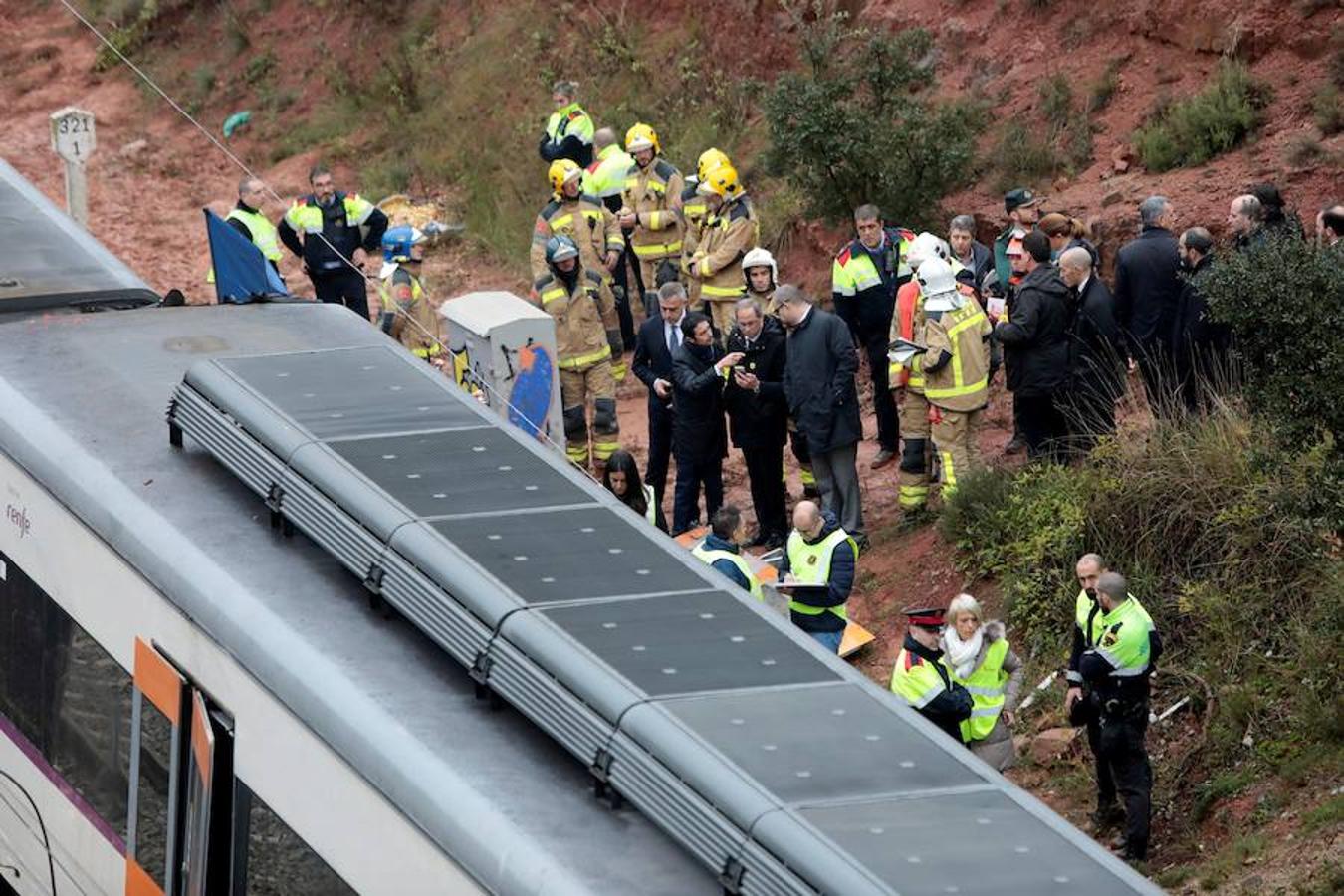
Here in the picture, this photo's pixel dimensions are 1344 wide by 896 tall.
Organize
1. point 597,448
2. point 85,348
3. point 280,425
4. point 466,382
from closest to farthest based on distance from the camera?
point 280,425, point 85,348, point 466,382, point 597,448

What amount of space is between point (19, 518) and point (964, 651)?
4.36 metres

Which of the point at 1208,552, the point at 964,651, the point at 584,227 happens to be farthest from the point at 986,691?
the point at 584,227

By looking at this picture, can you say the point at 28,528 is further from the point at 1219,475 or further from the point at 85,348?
the point at 1219,475

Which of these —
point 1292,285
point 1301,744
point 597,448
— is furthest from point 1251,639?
point 597,448

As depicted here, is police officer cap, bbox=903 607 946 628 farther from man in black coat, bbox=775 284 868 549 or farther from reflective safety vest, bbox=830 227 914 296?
reflective safety vest, bbox=830 227 914 296

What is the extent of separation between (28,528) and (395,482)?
6.52 feet

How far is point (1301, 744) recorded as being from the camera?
1104cm

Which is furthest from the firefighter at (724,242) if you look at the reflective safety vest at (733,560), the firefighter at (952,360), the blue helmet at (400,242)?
the reflective safety vest at (733,560)

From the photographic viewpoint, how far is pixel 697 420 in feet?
47.5

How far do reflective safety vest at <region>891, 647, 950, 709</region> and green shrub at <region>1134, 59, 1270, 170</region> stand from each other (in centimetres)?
819

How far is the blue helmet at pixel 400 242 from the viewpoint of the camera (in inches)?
607

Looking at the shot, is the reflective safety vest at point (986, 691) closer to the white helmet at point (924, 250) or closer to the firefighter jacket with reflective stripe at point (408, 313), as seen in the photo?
the white helmet at point (924, 250)

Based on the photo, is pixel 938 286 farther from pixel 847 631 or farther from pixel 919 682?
pixel 919 682

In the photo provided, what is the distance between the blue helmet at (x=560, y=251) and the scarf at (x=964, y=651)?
209 inches
